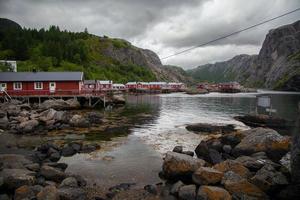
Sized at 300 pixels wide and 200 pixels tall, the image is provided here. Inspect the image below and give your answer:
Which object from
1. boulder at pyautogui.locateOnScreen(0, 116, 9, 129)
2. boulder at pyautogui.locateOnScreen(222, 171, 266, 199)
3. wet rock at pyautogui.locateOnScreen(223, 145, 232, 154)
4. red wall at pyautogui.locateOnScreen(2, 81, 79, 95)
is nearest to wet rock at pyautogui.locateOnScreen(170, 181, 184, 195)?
boulder at pyautogui.locateOnScreen(222, 171, 266, 199)

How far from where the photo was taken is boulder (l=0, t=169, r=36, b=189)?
14.7m

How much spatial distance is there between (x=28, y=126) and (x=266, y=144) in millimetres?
26558

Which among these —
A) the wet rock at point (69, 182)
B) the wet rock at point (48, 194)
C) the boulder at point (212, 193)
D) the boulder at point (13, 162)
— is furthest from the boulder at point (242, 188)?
the boulder at point (13, 162)

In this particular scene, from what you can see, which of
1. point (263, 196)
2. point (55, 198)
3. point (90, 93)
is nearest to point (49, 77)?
point (90, 93)

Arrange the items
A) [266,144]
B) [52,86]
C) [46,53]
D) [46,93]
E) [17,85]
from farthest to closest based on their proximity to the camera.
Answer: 1. [46,53]
2. [52,86]
3. [17,85]
4. [46,93]
5. [266,144]

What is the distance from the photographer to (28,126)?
33.2 metres

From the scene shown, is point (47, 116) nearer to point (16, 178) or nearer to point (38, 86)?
point (16, 178)

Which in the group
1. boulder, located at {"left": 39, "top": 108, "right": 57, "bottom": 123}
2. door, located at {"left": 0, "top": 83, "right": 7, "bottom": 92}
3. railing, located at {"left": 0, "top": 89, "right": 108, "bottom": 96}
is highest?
door, located at {"left": 0, "top": 83, "right": 7, "bottom": 92}

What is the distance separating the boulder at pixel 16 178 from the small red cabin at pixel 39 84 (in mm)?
43906

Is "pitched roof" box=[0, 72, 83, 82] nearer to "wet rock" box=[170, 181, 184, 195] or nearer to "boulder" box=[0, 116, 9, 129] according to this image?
"boulder" box=[0, 116, 9, 129]

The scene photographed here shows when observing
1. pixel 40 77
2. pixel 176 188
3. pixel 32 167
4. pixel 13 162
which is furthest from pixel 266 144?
pixel 40 77

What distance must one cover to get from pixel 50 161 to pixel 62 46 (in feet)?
498

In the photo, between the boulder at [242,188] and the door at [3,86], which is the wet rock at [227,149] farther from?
the door at [3,86]

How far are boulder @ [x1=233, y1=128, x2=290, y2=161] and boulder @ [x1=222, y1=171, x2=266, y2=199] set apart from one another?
236 inches
